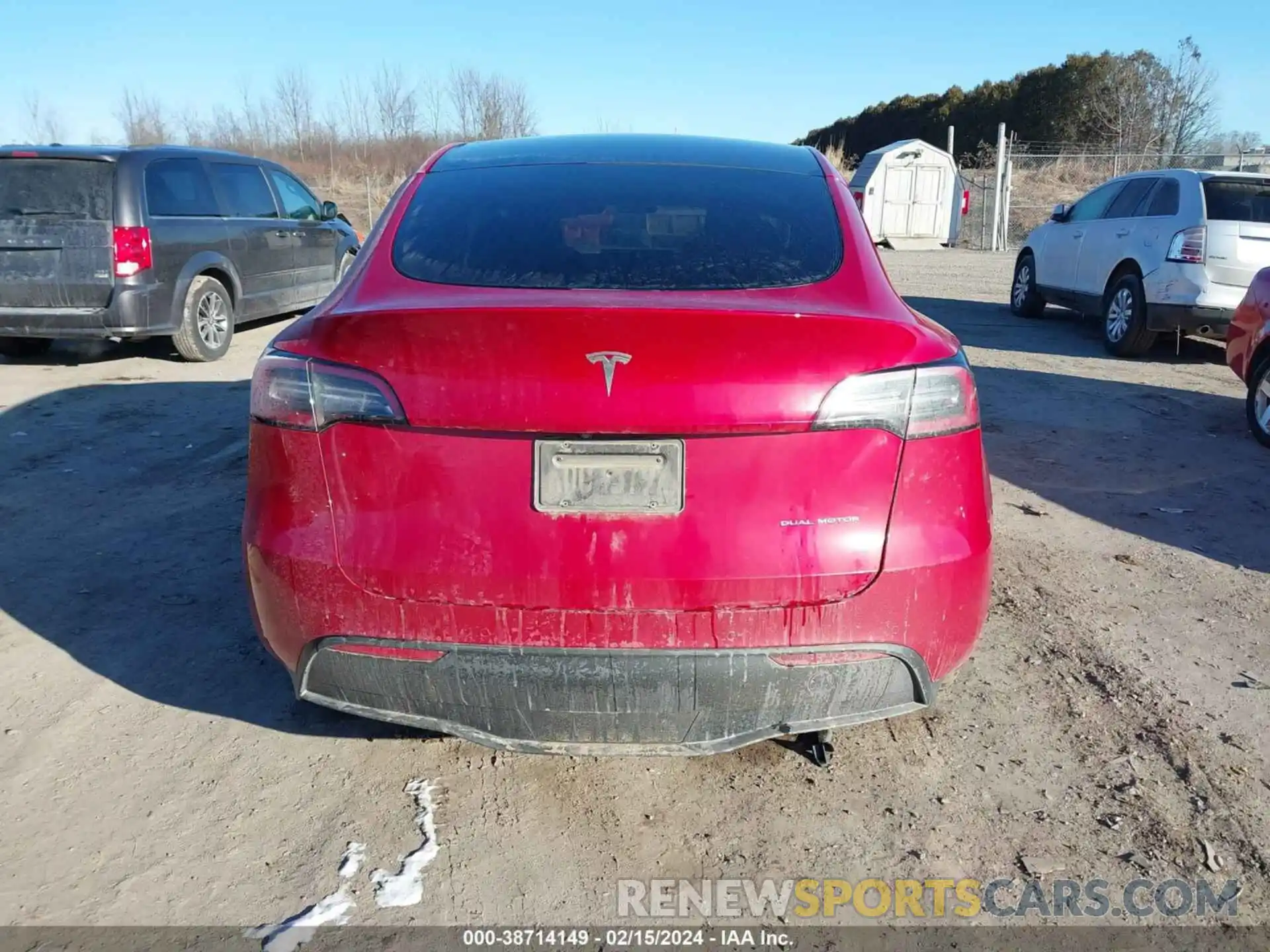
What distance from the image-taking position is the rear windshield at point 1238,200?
27.2 ft

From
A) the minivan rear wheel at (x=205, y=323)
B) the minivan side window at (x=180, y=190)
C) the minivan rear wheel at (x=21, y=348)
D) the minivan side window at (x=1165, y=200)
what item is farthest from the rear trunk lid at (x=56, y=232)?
the minivan side window at (x=1165, y=200)

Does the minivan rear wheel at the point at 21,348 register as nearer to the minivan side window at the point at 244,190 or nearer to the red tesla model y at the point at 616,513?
the minivan side window at the point at 244,190

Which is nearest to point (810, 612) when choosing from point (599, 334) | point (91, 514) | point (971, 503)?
point (971, 503)

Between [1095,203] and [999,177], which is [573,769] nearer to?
[1095,203]

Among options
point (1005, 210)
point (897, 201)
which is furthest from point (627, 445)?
point (897, 201)

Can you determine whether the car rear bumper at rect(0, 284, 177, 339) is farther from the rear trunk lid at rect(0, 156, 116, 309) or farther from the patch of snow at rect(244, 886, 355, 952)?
the patch of snow at rect(244, 886, 355, 952)

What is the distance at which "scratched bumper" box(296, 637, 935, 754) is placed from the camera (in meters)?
2.20

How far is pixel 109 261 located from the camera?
7770mm

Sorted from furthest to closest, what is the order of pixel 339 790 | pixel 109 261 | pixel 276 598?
1. pixel 109 261
2. pixel 339 790
3. pixel 276 598

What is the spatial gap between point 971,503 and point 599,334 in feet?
3.23

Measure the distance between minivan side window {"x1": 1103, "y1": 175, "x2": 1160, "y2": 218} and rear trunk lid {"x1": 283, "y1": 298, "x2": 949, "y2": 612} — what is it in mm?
8674

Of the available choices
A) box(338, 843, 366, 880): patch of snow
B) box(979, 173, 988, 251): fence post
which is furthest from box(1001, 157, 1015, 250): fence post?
box(338, 843, 366, 880): patch of snow

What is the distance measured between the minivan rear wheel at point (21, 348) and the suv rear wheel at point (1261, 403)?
374 inches

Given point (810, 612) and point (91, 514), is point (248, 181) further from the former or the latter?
point (810, 612)
